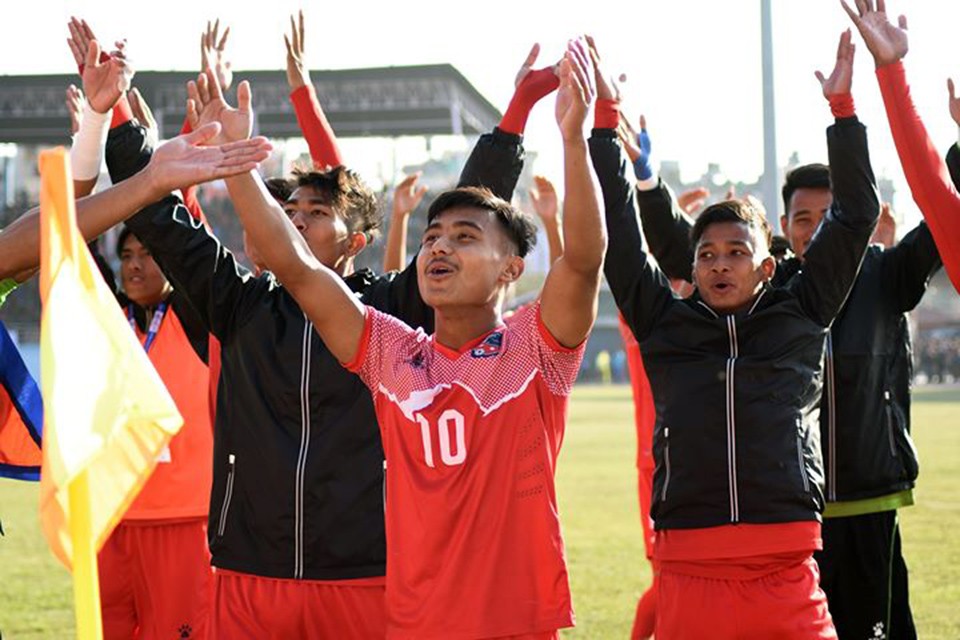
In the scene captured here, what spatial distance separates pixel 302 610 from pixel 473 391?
110 cm

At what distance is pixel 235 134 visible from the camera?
14.3ft

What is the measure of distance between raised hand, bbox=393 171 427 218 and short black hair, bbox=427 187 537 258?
2551 millimetres

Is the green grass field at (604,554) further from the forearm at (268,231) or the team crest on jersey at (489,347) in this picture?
the forearm at (268,231)

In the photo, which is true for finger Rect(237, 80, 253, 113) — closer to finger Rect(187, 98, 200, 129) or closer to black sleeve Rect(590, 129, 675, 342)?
finger Rect(187, 98, 200, 129)

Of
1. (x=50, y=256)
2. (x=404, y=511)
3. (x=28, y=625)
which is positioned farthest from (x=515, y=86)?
(x=28, y=625)

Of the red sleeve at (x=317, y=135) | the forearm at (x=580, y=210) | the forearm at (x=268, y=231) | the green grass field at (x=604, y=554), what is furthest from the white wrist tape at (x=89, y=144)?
the green grass field at (x=604, y=554)

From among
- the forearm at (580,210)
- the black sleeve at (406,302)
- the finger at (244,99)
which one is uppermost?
the finger at (244,99)

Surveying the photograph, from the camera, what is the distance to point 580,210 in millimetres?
3943

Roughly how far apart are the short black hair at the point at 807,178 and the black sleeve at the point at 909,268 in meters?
0.50

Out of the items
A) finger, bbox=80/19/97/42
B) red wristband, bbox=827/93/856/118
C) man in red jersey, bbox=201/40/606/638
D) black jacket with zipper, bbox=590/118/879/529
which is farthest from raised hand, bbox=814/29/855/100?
finger, bbox=80/19/97/42

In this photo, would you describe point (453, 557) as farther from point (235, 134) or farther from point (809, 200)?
point (809, 200)

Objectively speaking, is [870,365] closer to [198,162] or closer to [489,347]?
[489,347]

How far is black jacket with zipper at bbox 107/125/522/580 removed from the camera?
4.77m

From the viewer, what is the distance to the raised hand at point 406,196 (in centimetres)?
712
